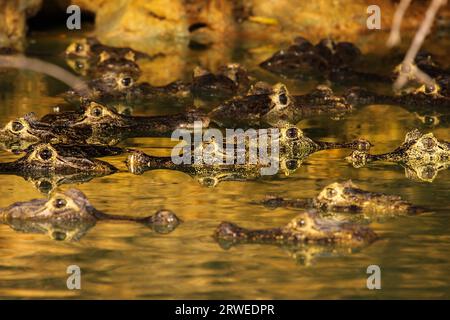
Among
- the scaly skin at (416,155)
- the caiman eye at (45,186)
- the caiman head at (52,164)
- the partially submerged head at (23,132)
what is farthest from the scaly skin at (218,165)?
the partially submerged head at (23,132)

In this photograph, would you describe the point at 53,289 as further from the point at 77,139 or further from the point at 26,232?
the point at 77,139

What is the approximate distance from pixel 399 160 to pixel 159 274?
5.36 metres

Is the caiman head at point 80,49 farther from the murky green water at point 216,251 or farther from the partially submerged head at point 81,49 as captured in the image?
the murky green water at point 216,251

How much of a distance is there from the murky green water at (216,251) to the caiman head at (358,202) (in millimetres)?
278

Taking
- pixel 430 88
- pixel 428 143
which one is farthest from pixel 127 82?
pixel 428 143

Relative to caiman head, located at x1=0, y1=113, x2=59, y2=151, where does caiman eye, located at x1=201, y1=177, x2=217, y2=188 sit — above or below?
below

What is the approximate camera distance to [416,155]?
15406 mm

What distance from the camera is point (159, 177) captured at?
14.4 m

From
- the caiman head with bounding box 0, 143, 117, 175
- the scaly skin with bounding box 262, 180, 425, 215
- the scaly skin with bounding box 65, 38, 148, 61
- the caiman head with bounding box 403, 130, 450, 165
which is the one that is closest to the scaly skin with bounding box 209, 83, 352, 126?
the caiman head with bounding box 403, 130, 450, 165

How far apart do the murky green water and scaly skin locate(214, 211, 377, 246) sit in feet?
0.47

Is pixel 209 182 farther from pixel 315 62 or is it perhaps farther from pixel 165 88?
pixel 315 62

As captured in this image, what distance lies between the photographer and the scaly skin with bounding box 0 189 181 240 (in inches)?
476

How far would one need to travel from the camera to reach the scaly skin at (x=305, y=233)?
11.5 metres

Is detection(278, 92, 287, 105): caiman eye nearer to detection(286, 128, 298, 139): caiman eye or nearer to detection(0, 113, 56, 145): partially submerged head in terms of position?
detection(286, 128, 298, 139): caiman eye
